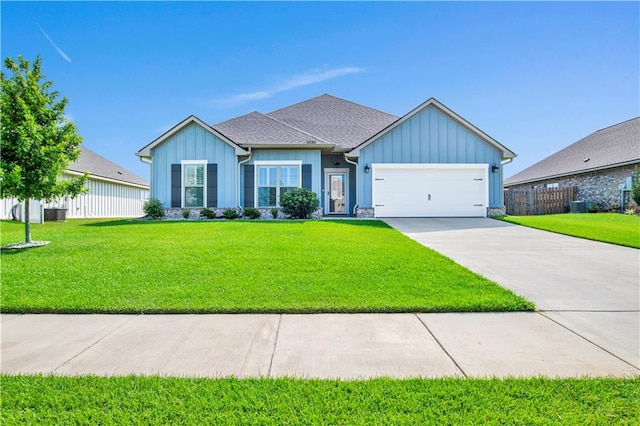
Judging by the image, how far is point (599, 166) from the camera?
1870 centimetres

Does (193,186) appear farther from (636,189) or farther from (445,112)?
(636,189)

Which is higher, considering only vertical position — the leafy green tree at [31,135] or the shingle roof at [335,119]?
the shingle roof at [335,119]

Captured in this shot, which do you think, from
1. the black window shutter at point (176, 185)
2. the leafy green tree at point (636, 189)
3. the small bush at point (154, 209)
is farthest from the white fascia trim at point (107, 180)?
the leafy green tree at point (636, 189)

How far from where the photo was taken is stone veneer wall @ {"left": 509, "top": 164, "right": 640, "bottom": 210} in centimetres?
1787

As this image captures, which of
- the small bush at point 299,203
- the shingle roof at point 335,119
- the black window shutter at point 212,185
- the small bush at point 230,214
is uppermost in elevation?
the shingle roof at point 335,119

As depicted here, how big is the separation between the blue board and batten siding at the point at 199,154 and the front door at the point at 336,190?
15.3 feet

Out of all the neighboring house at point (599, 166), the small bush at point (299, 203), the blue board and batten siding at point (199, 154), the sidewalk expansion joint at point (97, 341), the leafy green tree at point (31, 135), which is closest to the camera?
the sidewalk expansion joint at point (97, 341)

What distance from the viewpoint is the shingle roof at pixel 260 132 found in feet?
50.1

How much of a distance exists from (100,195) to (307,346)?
24.6 meters

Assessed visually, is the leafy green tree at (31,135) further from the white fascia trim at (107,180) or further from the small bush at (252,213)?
the white fascia trim at (107,180)

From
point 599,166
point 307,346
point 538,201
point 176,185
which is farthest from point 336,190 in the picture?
point 599,166

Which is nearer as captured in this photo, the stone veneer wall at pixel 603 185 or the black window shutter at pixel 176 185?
the black window shutter at pixel 176 185

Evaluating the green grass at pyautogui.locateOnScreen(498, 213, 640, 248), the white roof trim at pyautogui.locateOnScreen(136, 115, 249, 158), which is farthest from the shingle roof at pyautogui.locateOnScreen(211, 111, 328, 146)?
the green grass at pyautogui.locateOnScreen(498, 213, 640, 248)

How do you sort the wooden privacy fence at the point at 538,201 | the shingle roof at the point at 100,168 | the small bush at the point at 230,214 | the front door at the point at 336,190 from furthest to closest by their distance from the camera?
the shingle roof at the point at 100,168, the wooden privacy fence at the point at 538,201, the front door at the point at 336,190, the small bush at the point at 230,214
